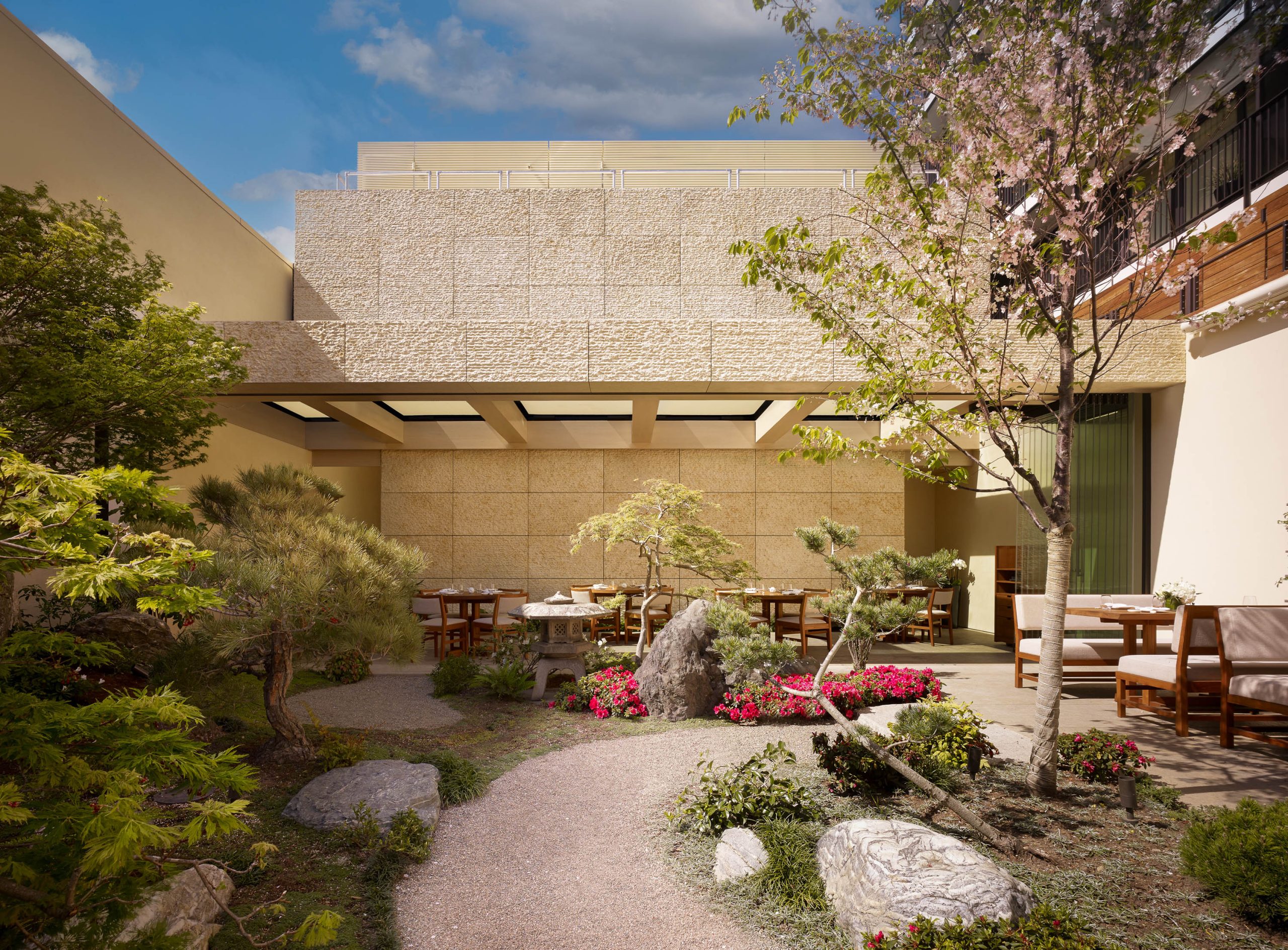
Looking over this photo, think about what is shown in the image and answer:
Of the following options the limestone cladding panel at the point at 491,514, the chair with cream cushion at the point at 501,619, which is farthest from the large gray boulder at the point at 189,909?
the limestone cladding panel at the point at 491,514

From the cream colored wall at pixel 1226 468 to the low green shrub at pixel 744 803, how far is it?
5.19 metres

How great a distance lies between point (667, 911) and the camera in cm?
293

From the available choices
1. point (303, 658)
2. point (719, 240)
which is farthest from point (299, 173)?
point (303, 658)

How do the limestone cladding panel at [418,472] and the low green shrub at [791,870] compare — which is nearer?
the low green shrub at [791,870]

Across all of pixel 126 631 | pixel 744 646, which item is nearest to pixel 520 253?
pixel 126 631

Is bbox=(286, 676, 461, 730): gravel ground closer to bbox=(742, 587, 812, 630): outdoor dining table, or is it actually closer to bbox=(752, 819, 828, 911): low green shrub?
bbox=(752, 819, 828, 911): low green shrub

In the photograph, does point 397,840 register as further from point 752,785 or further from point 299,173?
point 299,173

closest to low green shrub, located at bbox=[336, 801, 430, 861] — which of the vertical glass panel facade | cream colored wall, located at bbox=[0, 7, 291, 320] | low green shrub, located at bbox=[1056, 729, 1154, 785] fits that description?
low green shrub, located at bbox=[1056, 729, 1154, 785]

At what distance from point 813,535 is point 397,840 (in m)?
2.82

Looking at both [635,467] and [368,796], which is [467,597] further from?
[368,796]

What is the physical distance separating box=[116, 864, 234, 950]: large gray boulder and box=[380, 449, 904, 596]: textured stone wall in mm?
8755

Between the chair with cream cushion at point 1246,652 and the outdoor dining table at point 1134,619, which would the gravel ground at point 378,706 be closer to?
the outdoor dining table at point 1134,619

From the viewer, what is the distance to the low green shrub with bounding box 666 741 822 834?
11.9 feet

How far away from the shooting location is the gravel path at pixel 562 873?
9.07 feet
